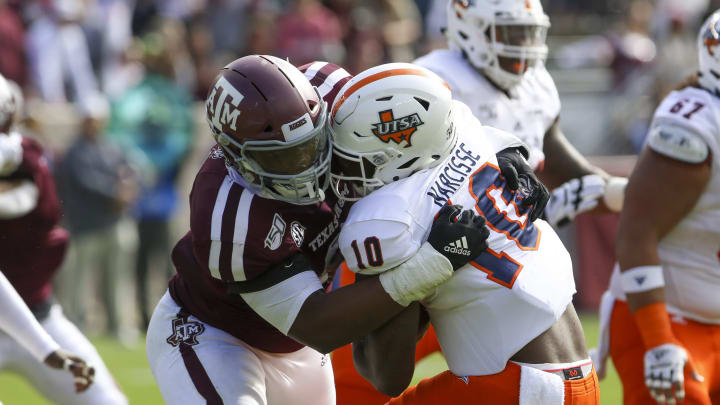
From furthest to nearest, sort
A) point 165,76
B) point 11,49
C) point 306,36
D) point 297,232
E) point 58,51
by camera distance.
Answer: point 306,36, point 58,51, point 11,49, point 165,76, point 297,232

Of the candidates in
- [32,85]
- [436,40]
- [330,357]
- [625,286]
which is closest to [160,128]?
[32,85]

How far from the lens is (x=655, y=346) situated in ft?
12.5

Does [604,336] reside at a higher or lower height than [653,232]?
lower

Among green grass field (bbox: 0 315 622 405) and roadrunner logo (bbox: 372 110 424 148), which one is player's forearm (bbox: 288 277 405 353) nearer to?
roadrunner logo (bbox: 372 110 424 148)

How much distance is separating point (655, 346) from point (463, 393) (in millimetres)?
972

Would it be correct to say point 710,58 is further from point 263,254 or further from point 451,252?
point 263,254

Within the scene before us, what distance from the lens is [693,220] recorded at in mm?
3982

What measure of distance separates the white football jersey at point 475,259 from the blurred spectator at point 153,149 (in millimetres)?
6107

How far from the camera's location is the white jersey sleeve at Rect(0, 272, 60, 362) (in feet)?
12.4

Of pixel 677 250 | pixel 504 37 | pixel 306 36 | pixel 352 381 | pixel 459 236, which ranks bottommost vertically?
pixel 306 36

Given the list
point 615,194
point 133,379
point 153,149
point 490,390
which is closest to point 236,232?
point 490,390

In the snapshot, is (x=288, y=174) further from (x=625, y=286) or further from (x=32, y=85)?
(x=32, y=85)

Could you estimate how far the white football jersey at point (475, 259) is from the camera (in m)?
3.10

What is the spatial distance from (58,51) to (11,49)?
433 millimetres
